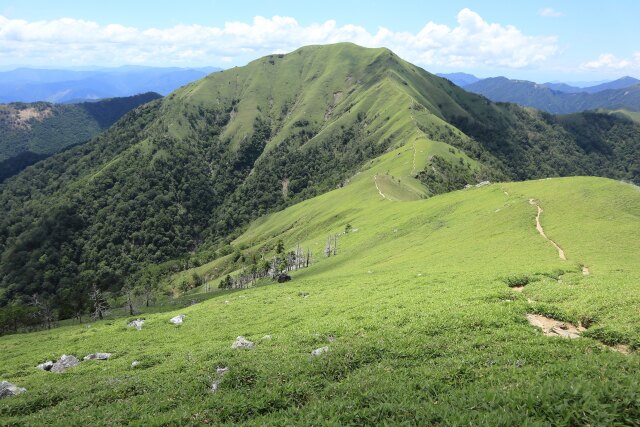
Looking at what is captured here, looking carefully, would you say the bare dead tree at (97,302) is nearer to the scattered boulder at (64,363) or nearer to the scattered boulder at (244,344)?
the scattered boulder at (64,363)

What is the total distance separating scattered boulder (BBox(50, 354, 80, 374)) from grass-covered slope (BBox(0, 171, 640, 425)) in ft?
7.12

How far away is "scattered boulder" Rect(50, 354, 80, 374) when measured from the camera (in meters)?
38.5

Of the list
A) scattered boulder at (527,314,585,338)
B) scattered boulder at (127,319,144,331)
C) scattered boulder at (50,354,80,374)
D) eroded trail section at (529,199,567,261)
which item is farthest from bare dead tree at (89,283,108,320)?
scattered boulder at (527,314,585,338)

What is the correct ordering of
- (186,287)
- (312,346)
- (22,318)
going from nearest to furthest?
1. (312,346)
2. (22,318)
3. (186,287)

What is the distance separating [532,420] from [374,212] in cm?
12717

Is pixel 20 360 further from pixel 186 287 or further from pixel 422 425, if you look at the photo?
pixel 186 287

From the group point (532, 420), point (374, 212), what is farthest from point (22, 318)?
point (532, 420)

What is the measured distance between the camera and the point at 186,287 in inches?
7579

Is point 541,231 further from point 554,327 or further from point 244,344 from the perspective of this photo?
point 244,344

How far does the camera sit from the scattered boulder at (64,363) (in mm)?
38544

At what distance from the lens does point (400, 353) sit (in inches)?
880

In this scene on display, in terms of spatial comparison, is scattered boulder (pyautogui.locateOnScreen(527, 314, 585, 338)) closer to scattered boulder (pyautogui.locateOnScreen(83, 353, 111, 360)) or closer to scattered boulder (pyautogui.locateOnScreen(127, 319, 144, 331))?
scattered boulder (pyautogui.locateOnScreen(83, 353, 111, 360))

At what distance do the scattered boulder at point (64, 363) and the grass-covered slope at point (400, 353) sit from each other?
7.12 feet

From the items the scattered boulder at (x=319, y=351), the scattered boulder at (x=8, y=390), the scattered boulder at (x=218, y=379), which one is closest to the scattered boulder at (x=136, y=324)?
the scattered boulder at (x=8, y=390)
